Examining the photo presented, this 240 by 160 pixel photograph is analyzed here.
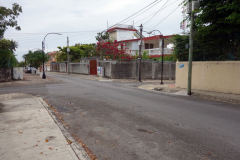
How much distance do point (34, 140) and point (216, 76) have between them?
11.4 metres

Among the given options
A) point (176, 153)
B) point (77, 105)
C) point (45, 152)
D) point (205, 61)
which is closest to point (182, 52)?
point (205, 61)

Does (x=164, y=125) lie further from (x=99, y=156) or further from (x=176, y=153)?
(x=99, y=156)

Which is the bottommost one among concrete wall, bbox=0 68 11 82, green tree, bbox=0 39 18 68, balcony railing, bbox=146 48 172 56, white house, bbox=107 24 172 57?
concrete wall, bbox=0 68 11 82

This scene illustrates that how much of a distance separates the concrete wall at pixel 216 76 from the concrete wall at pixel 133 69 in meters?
12.1

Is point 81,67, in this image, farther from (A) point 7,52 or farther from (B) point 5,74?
(A) point 7,52

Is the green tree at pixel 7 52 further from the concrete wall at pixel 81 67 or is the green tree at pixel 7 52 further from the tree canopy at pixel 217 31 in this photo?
the tree canopy at pixel 217 31

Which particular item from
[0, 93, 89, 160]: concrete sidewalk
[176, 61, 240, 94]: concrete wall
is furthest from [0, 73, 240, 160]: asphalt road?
[176, 61, 240, 94]: concrete wall

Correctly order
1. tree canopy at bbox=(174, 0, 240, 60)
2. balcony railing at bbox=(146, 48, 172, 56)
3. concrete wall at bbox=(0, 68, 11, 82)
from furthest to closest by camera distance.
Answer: balcony railing at bbox=(146, 48, 172, 56) < concrete wall at bbox=(0, 68, 11, 82) < tree canopy at bbox=(174, 0, 240, 60)

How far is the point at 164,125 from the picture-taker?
5910 mm

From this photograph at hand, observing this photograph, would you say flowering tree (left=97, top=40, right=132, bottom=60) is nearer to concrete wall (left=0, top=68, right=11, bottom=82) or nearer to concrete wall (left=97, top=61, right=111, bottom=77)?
concrete wall (left=97, top=61, right=111, bottom=77)

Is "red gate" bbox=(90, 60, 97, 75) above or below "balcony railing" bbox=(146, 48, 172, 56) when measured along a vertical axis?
below

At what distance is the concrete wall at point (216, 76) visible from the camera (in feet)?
38.0

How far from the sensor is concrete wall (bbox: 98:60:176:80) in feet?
86.3

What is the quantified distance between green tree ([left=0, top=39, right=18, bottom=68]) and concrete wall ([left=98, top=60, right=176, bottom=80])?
37.8 ft
